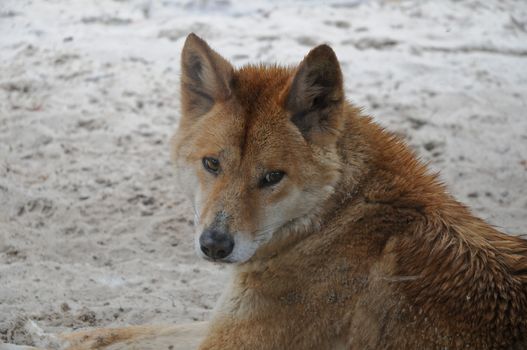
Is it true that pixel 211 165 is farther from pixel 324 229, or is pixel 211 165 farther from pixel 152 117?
pixel 152 117

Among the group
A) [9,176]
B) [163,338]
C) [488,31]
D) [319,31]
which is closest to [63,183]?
[9,176]

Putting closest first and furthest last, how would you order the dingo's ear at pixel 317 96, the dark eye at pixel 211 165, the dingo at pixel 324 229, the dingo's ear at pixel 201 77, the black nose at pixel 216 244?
the dingo at pixel 324 229 → the black nose at pixel 216 244 → the dingo's ear at pixel 317 96 → the dark eye at pixel 211 165 → the dingo's ear at pixel 201 77

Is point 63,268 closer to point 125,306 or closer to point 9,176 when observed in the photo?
point 125,306

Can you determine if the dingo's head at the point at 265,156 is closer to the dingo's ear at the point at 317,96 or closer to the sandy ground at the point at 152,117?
the dingo's ear at the point at 317,96

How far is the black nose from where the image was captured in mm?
4086

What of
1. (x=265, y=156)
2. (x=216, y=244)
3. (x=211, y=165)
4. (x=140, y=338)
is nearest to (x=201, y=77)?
(x=211, y=165)

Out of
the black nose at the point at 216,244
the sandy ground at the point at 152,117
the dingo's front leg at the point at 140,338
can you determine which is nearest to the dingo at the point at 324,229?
the black nose at the point at 216,244

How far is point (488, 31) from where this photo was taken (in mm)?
9453

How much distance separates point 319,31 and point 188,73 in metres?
4.87

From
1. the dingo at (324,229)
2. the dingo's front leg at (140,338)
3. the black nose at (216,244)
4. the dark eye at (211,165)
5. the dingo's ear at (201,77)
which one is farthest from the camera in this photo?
the dingo's front leg at (140,338)

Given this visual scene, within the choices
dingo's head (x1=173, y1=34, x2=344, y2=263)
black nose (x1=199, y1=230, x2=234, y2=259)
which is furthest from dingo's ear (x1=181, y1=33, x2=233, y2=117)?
black nose (x1=199, y1=230, x2=234, y2=259)

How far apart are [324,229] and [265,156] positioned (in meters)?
0.50

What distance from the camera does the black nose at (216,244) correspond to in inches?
161

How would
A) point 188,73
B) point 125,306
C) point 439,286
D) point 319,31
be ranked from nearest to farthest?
point 439,286 → point 188,73 → point 125,306 → point 319,31
